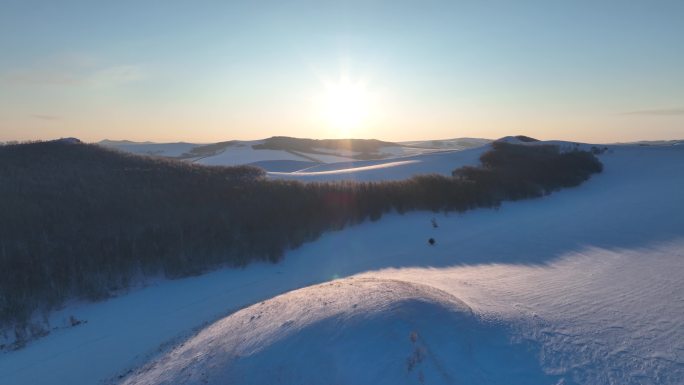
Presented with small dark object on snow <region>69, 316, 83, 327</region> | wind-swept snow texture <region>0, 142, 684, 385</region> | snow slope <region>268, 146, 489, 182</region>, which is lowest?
small dark object on snow <region>69, 316, 83, 327</region>

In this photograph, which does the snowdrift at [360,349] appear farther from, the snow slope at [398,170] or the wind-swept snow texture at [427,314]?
the snow slope at [398,170]

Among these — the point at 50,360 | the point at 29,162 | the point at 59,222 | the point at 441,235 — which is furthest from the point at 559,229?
the point at 29,162

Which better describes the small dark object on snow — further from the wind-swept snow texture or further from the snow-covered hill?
the snow-covered hill

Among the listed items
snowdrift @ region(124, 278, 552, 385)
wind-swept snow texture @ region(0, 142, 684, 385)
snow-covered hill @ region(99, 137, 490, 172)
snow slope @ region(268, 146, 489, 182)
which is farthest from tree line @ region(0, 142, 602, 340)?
snow-covered hill @ region(99, 137, 490, 172)

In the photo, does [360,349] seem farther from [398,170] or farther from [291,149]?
[291,149]

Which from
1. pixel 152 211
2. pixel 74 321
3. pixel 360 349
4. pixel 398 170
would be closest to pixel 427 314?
pixel 360 349

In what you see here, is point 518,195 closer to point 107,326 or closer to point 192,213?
point 192,213

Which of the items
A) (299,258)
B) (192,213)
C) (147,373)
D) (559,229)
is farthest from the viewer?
(559,229)

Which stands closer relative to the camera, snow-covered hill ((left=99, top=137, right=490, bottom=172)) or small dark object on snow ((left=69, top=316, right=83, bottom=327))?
small dark object on snow ((left=69, top=316, right=83, bottom=327))
